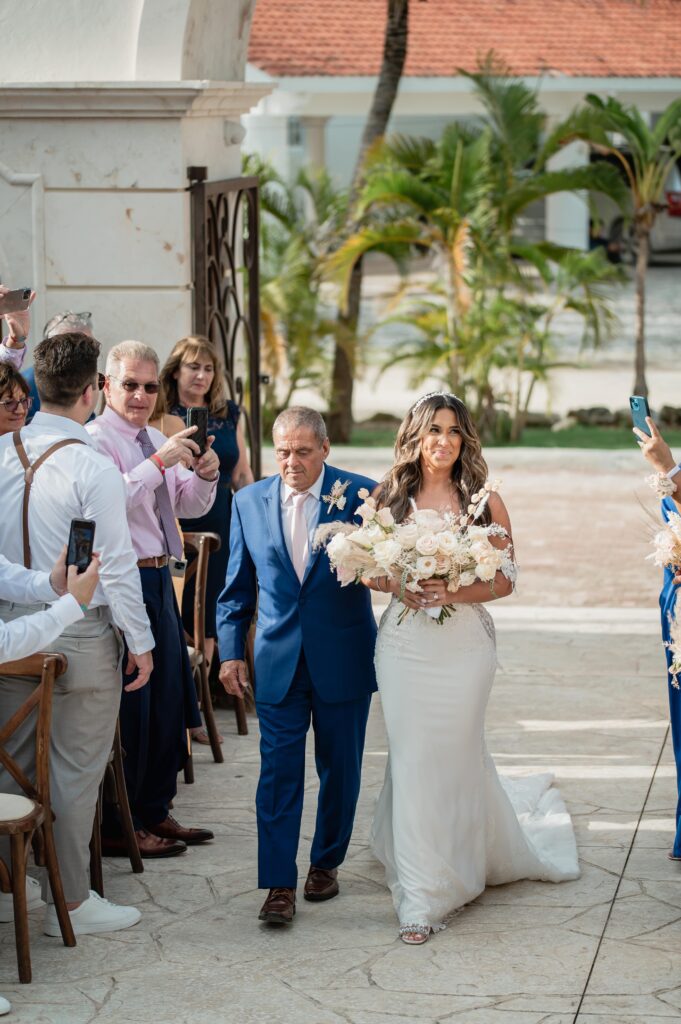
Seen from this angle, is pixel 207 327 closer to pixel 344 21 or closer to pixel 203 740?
pixel 203 740

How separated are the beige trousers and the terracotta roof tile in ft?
95.1

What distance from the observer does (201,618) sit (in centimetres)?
748

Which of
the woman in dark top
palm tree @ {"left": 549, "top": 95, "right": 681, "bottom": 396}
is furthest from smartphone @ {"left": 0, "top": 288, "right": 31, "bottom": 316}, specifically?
palm tree @ {"left": 549, "top": 95, "right": 681, "bottom": 396}

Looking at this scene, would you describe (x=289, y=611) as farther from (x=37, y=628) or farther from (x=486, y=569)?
(x=37, y=628)

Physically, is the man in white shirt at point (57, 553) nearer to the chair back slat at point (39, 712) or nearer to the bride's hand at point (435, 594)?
the chair back slat at point (39, 712)

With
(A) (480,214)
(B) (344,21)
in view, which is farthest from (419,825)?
(B) (344,21)

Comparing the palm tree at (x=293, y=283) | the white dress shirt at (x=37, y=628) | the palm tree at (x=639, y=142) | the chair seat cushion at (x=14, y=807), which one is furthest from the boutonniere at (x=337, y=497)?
the palm tree at (x=639, y=142)

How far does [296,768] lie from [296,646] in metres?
0.46

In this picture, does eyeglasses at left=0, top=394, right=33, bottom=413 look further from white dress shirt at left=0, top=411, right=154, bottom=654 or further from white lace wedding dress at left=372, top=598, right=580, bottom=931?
white lace wedding dress at left=372, top=598, right=580, bottom=931

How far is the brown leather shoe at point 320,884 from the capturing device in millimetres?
5891

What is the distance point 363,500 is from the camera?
5.83 m

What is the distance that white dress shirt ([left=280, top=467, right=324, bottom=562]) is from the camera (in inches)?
228

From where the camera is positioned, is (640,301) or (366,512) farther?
(640,301)

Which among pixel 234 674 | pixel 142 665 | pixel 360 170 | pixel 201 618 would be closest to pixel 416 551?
pixel 234 674
